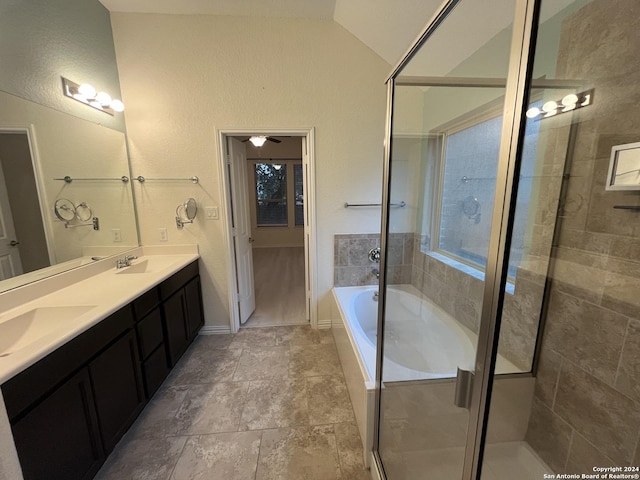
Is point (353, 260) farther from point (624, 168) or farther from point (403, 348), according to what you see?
point (624, 168)

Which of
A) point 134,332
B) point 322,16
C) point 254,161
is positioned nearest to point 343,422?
point 134,332

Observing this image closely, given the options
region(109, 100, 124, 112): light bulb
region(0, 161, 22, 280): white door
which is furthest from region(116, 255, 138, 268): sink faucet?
region(109, 100, 124, 112): light bulb

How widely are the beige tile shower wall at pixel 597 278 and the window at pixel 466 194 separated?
222 mm

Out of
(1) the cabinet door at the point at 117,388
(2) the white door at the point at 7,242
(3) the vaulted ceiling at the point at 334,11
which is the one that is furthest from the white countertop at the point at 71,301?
(3) the vaulted ceiling at the point at 334,11

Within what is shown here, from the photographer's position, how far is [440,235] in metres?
1.97

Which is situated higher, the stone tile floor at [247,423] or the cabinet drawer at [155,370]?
the cabinet drawer at [155,370]

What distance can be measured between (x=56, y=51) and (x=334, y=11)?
2.08 meters

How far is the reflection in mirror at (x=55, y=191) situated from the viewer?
1410 millimetres

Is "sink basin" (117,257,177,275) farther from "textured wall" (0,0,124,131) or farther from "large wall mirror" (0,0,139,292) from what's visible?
"textured wall" (0,0,124,131)

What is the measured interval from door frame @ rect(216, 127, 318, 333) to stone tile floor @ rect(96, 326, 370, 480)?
1.56 feet

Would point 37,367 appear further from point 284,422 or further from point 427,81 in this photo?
point 427,81

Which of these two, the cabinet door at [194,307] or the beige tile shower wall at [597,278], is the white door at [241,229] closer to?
the cabinet door at [194,307]

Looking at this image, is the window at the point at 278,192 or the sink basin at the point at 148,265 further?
the window at the point at 278,192

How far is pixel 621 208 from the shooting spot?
3.03 feet
